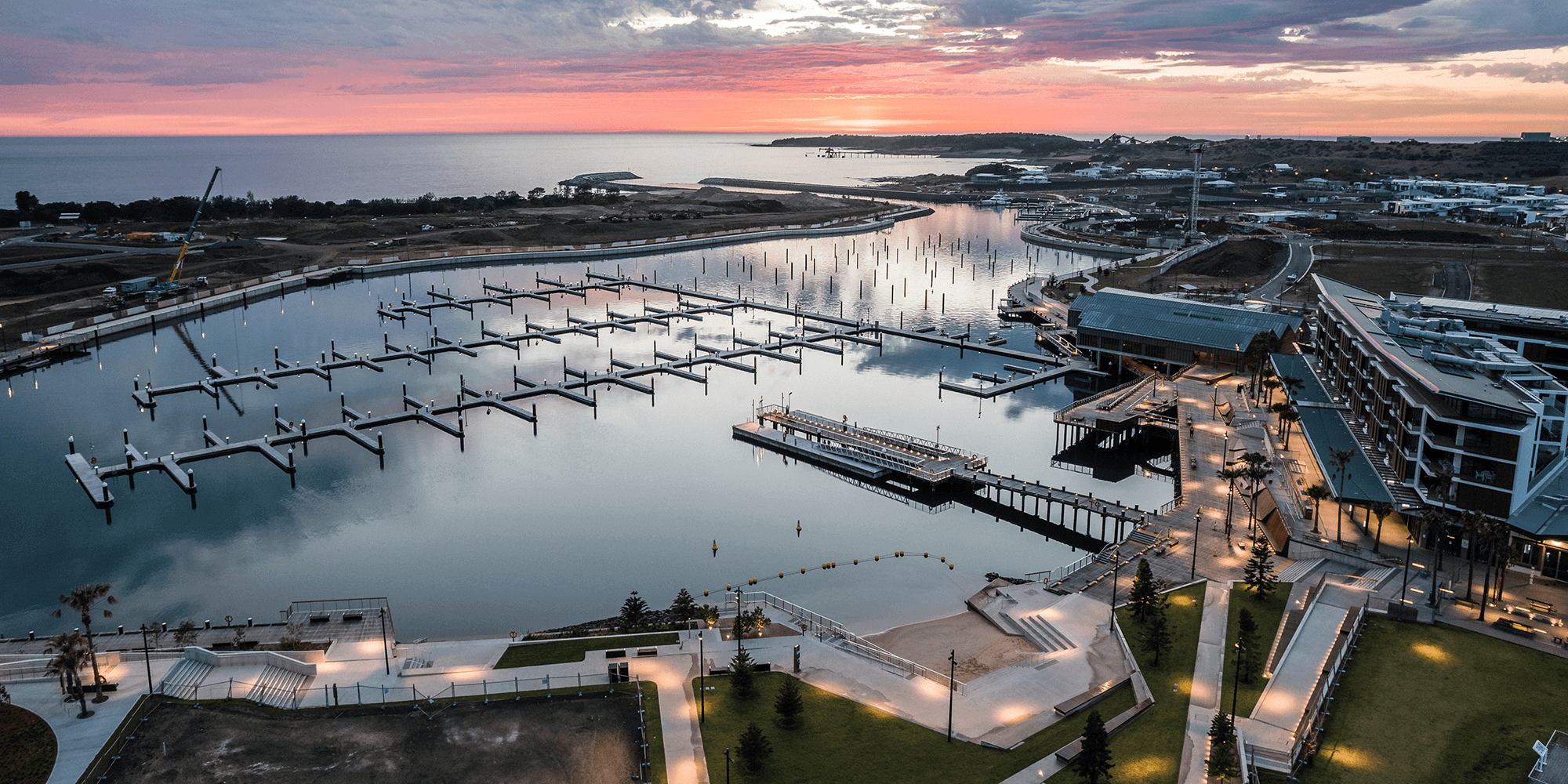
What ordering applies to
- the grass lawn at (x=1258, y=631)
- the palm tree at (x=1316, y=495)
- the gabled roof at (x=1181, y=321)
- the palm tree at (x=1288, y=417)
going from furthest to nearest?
the gabled roof at (x=1181, y=321), the palm tree at (x=1288, y=417), the palm tree at (x=1316, y=495), the grass lawn at (x=1258, y=631)

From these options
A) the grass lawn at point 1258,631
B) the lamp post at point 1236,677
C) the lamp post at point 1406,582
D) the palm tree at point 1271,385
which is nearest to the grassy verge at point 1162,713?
the grass lawn at point 1258,631

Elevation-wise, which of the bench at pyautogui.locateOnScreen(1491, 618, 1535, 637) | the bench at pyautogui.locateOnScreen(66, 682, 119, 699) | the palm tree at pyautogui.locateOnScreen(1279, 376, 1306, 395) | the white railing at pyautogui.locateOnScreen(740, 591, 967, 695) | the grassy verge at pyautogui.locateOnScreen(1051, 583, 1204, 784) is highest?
the palm tree at pyautogui.locateOnScreen(1279, 376, 1306, 395)

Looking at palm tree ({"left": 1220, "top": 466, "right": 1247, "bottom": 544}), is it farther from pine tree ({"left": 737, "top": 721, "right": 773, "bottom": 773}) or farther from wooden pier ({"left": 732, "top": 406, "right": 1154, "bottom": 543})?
pine tree ({"left": 737, "top": 721, "right": 773, "bottom": 773})

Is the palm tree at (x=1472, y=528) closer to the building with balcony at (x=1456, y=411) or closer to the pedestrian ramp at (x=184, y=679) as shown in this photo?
the building with balcony at (x=1456, y=411)

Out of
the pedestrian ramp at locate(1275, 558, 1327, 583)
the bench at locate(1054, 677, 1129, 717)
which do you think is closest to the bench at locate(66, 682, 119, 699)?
the bench at locate(1054, 677, 1129, 717)

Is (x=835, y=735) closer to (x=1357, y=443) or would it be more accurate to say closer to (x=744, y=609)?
(x=744, y=609)

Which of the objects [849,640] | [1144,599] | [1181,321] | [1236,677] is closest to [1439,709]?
[1236,677]
